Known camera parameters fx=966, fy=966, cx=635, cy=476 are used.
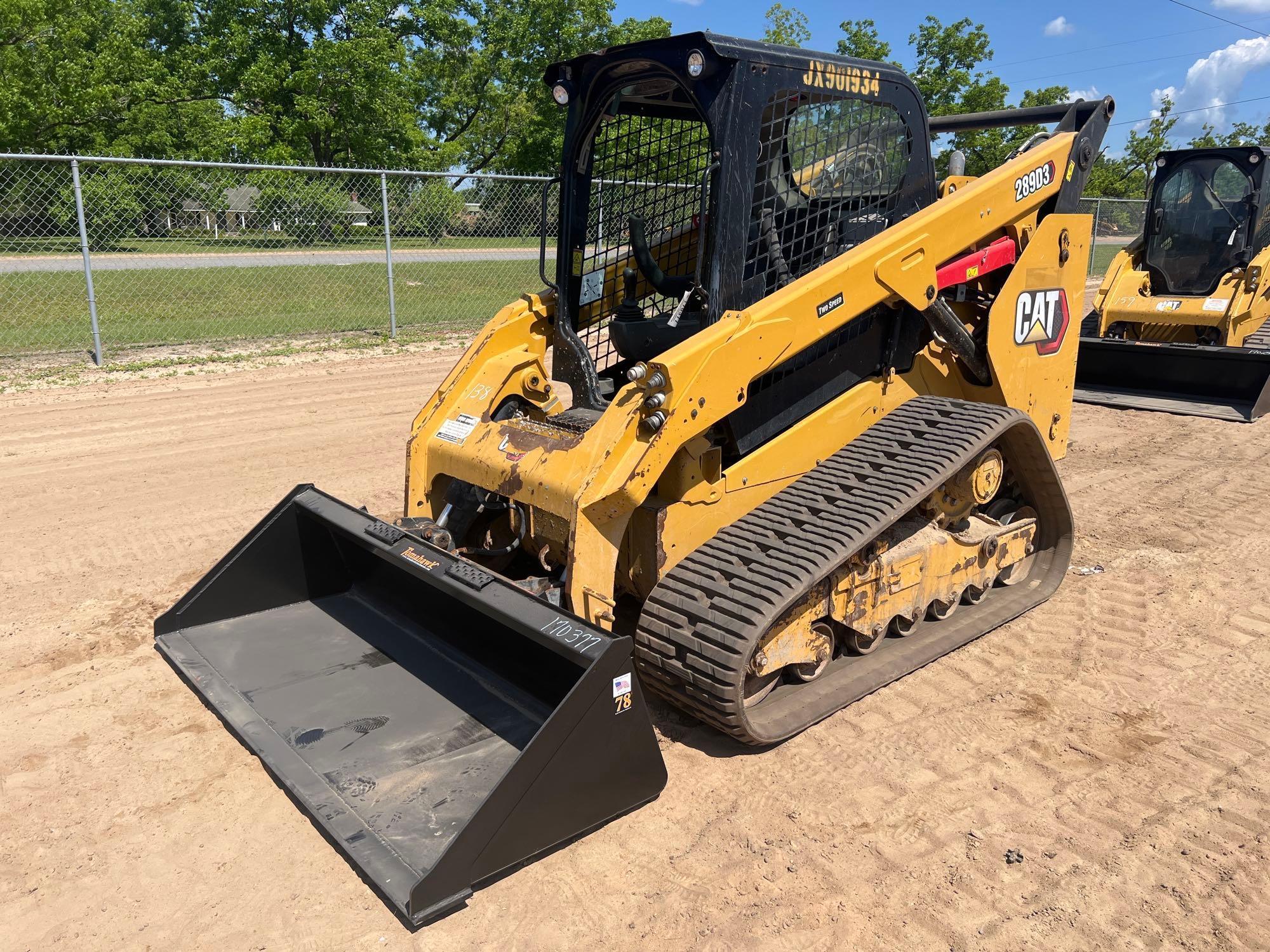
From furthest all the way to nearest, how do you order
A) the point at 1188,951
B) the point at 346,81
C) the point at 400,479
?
the point at 346,81 → the point at 400,479 → the point at 1188,951

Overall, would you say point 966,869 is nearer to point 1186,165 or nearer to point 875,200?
point 875,200

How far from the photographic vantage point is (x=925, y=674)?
400 cm

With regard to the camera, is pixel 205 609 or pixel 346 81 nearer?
pixel 205 609

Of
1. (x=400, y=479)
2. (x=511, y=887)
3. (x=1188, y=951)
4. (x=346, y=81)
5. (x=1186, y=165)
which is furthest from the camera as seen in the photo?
(x=346, y=81)

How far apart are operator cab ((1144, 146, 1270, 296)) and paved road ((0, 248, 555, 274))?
8267 mm

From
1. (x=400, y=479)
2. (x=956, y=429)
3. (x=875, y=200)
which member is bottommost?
(x=400, y=479)

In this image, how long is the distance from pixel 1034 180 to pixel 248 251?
1290cm

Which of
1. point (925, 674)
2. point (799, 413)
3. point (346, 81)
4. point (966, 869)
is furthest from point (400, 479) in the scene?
point (346, 81)

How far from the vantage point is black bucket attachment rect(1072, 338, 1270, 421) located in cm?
884

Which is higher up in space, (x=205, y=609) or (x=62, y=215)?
(x=62, y=215)

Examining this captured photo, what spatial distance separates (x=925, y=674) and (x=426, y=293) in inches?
510

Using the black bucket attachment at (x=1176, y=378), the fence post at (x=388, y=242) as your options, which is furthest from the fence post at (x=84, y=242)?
the black bucket attachment at (x=1176, y=378)

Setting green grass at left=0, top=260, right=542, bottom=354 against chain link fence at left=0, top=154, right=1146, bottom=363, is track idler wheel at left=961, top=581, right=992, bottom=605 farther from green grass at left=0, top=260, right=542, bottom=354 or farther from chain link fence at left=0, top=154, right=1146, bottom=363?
green grass at left=0, top=260, right=542, bottom=354

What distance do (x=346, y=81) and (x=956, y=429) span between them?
3044 cm
